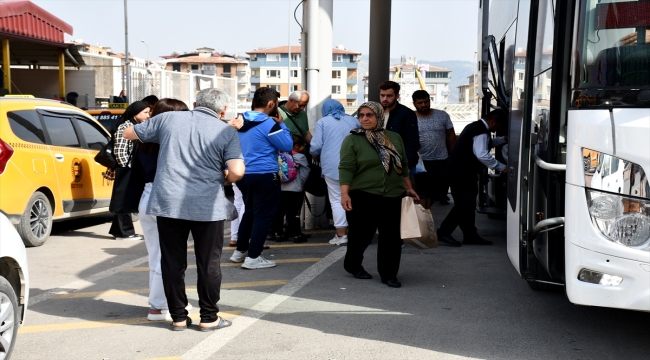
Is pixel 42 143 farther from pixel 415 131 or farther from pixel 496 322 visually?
pixel 496 322

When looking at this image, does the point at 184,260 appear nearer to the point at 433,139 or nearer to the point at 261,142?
the point at 261,142

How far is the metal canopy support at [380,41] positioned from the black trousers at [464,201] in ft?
21.8

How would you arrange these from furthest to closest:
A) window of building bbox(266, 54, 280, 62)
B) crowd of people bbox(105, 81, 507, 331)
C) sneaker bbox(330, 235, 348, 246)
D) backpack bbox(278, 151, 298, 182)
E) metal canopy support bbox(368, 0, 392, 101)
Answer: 1. window of building bbox(266, 54, 280, 62)
2. metal canopy support bbox(368, 0, 392, 101)
3. sneaker bbox(330, 235, 348, 246)
4. backpack bbox(278, 151, 298, 182)
5. crowd of people bbox(105, 81, 507, 331)

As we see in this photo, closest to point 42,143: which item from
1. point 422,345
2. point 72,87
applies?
point 422,345

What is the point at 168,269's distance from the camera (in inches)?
217

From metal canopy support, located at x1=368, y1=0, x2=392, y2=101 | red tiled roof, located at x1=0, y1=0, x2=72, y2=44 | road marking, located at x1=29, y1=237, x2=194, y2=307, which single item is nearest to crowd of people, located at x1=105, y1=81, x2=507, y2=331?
road marking, located at x1=29, y1=237, x2=194, y2=307

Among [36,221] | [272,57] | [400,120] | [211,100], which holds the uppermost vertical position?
[272,57]

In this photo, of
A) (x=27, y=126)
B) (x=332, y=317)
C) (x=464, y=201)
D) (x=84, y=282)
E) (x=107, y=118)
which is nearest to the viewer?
(x=332, y=317)

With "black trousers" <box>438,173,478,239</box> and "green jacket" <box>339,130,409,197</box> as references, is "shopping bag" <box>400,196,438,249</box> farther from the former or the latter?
"black trousers" <box>438,173,478,239</box>

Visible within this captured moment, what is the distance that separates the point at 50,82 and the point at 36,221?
17199 millimetres

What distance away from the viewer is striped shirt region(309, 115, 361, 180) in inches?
357

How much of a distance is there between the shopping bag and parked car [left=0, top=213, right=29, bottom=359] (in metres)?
3.32

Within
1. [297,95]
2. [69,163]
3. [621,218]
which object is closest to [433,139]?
[297,95]

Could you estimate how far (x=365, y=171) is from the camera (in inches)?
277
